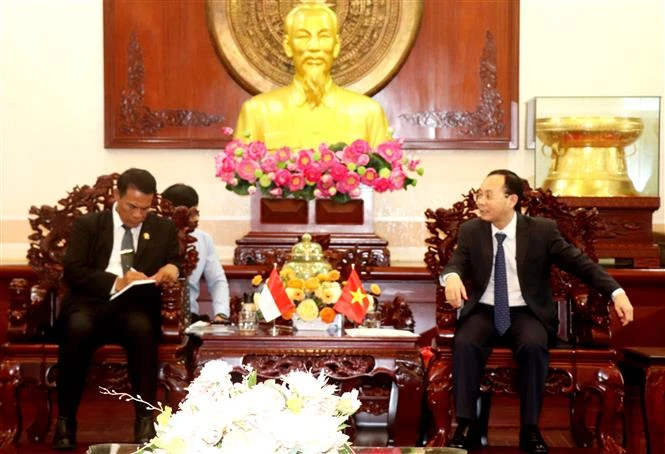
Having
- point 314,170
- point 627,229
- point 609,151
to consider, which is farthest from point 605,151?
point 314,170

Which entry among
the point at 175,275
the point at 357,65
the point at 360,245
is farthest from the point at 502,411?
the point at 357,65

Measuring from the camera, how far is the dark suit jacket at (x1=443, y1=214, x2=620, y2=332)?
14.2 ft

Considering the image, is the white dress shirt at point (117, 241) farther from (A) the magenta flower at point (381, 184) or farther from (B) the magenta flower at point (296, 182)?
(A) the magenta flower at point (381, 184)

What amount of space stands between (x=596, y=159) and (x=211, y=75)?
2.12m

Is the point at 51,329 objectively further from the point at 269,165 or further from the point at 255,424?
the point at 255,424

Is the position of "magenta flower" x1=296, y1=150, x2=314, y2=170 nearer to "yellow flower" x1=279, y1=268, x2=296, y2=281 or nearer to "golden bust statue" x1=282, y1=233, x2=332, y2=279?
"golden bust statue" x1=282, y1=233, x2=332, y2=279

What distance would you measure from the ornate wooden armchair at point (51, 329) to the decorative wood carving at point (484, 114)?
83.4 inches

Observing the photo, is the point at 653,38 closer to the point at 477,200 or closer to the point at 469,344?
the point at 477,200

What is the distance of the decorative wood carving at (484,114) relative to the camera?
6.37m

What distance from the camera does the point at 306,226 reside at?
18.0 ft

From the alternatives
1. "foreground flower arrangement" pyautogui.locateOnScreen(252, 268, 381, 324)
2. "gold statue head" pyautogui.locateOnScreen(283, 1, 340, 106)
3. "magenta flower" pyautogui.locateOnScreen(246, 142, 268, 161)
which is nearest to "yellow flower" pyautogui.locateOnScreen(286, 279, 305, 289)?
"foreground flower arrangement" pyautogui.locateOnScreen(252, 268, 381, 324)

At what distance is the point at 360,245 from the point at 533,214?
1.07 meters

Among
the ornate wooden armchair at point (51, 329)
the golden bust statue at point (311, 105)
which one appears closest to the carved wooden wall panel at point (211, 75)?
the golden bust statue at point (311, 105)

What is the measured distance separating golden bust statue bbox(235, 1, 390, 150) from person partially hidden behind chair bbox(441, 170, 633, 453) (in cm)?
147
